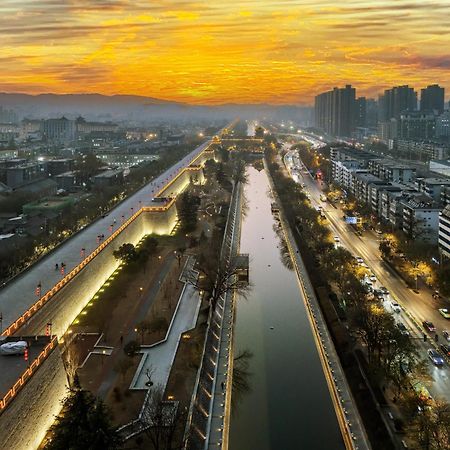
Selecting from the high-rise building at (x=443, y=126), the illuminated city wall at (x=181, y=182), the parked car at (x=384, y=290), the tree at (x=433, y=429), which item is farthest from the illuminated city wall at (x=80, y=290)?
the high-rise building at (x=443, y=126)

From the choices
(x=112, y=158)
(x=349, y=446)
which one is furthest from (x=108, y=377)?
(x=112, y=158)

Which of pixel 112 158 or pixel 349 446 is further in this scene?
pixel 112 158

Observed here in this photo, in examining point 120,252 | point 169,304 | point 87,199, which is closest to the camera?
point 169,304

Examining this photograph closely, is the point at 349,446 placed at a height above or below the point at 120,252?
below

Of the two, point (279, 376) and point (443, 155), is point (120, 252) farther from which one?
point (443, 155)

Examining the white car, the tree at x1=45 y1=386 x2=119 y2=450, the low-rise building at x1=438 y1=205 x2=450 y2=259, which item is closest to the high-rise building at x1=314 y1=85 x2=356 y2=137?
the low-rise building at x1=438 y1=205 x2=450 y2=259

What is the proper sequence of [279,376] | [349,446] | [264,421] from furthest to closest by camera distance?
[279,376]
[264,421]
[349,446]

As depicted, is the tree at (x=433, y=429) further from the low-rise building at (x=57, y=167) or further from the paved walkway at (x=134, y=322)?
the low-rise building at (x=57, y=167)
